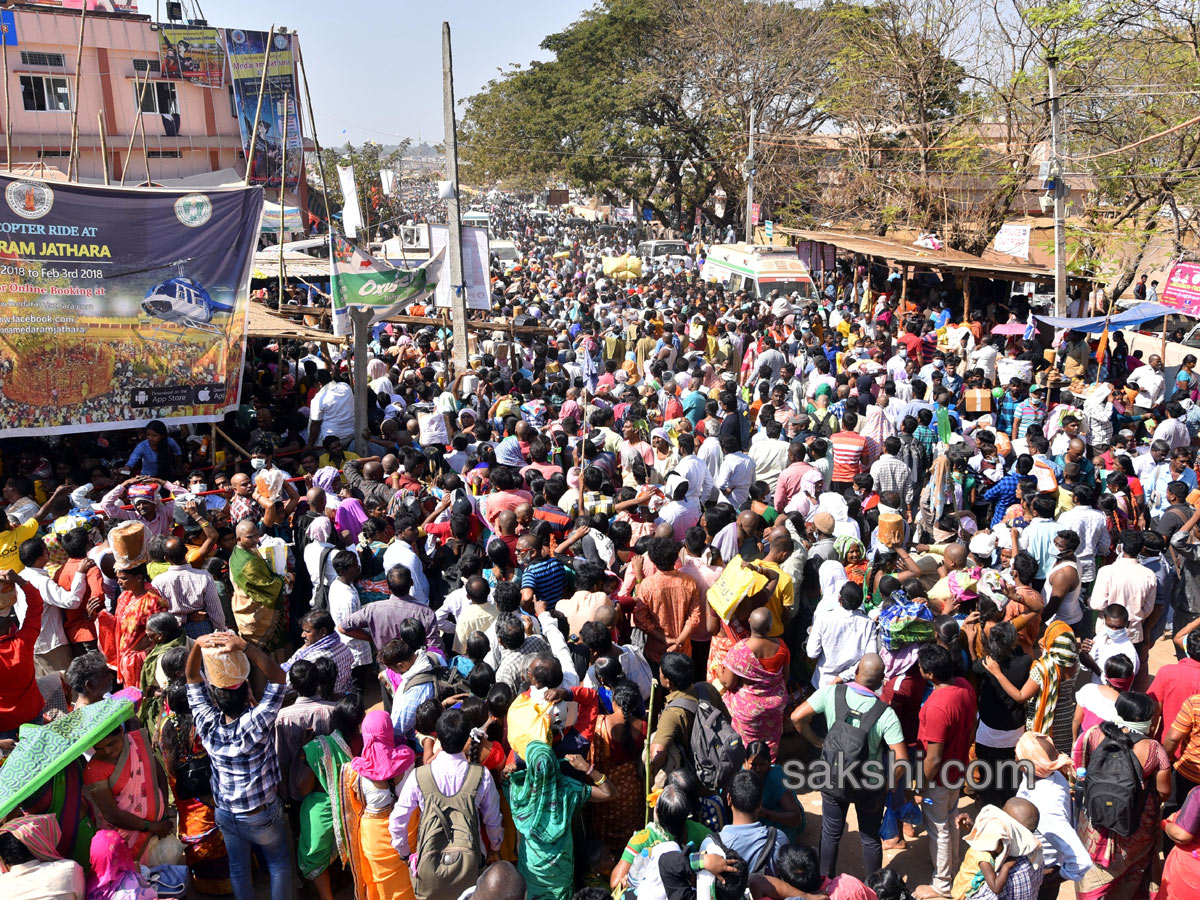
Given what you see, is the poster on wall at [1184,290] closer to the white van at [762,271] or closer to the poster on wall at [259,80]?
the white van at [762,271]

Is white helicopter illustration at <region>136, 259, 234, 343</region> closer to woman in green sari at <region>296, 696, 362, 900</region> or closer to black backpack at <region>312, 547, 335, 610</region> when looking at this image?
black backpack at <region>312, 547, 335, 610</region>

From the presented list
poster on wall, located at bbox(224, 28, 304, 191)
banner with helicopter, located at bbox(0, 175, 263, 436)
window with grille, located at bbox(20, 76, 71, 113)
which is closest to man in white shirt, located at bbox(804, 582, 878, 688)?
banner with helicopter, located at bbox(0, 175, 263, 436)

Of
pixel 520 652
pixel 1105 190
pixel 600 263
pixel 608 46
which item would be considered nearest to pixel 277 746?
pixel 520 652

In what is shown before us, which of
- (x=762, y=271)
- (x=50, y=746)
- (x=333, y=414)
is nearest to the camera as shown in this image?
(x=50, y=746)

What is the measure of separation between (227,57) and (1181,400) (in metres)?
26.9

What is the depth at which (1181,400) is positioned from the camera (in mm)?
10844

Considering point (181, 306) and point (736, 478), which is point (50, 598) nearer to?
point (181, 306)

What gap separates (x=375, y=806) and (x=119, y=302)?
556cm

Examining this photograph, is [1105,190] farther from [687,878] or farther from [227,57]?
[227,57]

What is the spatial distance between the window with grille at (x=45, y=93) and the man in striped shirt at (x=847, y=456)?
86.7 feet

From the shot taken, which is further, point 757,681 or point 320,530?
point 320,530

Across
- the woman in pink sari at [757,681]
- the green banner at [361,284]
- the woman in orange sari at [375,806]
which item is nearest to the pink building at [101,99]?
the green banner at [361,284]

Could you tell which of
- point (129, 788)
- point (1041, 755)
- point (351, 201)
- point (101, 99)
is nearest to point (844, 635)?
point (1041, 755)

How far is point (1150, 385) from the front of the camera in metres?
10.6
